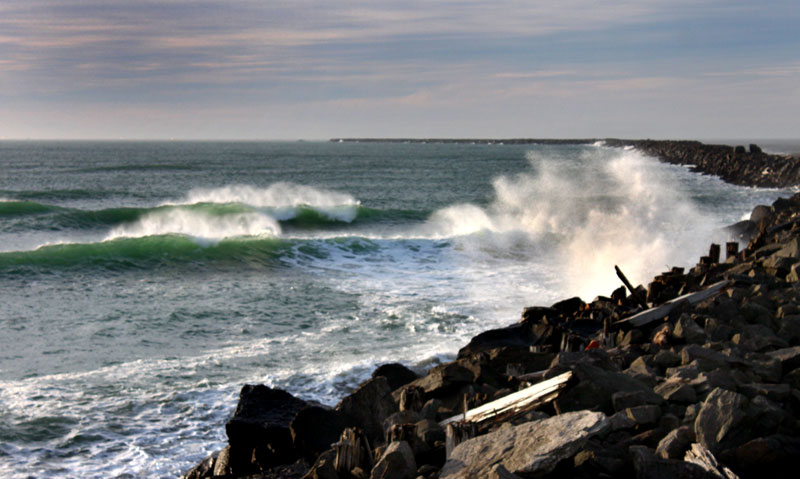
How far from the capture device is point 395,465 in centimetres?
426

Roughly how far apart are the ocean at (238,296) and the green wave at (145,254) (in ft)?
0.26

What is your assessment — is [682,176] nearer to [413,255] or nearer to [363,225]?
[363,225]

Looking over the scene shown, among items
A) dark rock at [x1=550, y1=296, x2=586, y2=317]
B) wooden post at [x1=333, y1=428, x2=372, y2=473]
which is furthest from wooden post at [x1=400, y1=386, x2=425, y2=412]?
dark rock at [x1=550, y1=296, x2=586, y2=317]

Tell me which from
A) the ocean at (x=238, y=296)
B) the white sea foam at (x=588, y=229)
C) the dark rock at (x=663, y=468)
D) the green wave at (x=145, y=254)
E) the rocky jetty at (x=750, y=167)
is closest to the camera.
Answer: the dark rock at (x=663, y=468)

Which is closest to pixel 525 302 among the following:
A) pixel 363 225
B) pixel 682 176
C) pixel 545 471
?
pixel 545 471

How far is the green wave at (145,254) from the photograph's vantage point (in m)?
17.2

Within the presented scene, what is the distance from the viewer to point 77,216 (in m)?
28.2

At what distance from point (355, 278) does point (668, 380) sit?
11.2 meters

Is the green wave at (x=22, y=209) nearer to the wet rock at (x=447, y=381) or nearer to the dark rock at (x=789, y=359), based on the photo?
the wet rock at (x=447, y=381)

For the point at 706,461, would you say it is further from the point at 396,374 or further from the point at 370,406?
the point at 396,374

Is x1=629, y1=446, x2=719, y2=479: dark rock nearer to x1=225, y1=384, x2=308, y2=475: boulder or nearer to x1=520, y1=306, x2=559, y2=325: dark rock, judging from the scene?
x1=225, y1=384, x2=308, y2=475: boulder

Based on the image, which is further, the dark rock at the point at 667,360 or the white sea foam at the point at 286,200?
the white sea foam at the point at 286,200

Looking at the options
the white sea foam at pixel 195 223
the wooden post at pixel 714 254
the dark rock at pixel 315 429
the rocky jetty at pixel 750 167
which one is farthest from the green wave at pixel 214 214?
the dark rock at pixel 315 429

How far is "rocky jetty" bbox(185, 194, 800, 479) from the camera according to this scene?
4.02m
